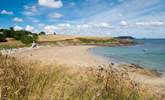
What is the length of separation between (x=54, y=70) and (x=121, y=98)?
73.5 inches

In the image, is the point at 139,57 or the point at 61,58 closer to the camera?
the point at 61,58

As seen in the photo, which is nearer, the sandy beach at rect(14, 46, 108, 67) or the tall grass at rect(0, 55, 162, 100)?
the tall grass at rect(0, 55, 162, 100)

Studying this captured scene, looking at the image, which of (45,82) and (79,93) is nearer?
(79,93)

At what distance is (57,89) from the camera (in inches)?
168

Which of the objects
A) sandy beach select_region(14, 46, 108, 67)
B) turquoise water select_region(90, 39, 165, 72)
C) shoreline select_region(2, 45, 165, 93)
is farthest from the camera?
turquoise water select_region(90, 39, 165, 72)

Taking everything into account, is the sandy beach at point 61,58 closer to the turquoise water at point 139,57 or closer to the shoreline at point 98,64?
the shoreline at point 98,64

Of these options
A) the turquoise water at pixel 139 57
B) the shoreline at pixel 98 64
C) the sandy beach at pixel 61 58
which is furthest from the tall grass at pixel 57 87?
the turquoise water at pixel 139 57

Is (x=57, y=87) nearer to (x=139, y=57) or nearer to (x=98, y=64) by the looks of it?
(x=98, y=64)

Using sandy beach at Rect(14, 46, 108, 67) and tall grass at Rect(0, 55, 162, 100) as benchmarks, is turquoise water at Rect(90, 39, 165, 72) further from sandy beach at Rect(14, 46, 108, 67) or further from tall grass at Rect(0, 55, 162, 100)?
tall grass at Rect(0, 55, 162, 100)

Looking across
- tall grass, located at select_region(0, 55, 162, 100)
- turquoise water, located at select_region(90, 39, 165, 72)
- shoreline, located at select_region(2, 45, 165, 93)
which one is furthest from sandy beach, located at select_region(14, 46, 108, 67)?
turquoise water, located at select_region(90, 39, 165, 72)

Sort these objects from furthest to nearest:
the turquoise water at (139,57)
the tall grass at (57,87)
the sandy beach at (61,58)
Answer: the turquoise water at (139,57)
the sandy beach at (61,58)
the tall grass at (57,87)

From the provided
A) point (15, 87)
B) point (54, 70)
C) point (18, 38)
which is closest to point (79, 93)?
point (15, 87)

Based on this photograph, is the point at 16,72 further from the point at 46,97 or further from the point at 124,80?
the point at 124,80

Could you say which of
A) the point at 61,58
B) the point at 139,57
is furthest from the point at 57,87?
the point at 139,57
